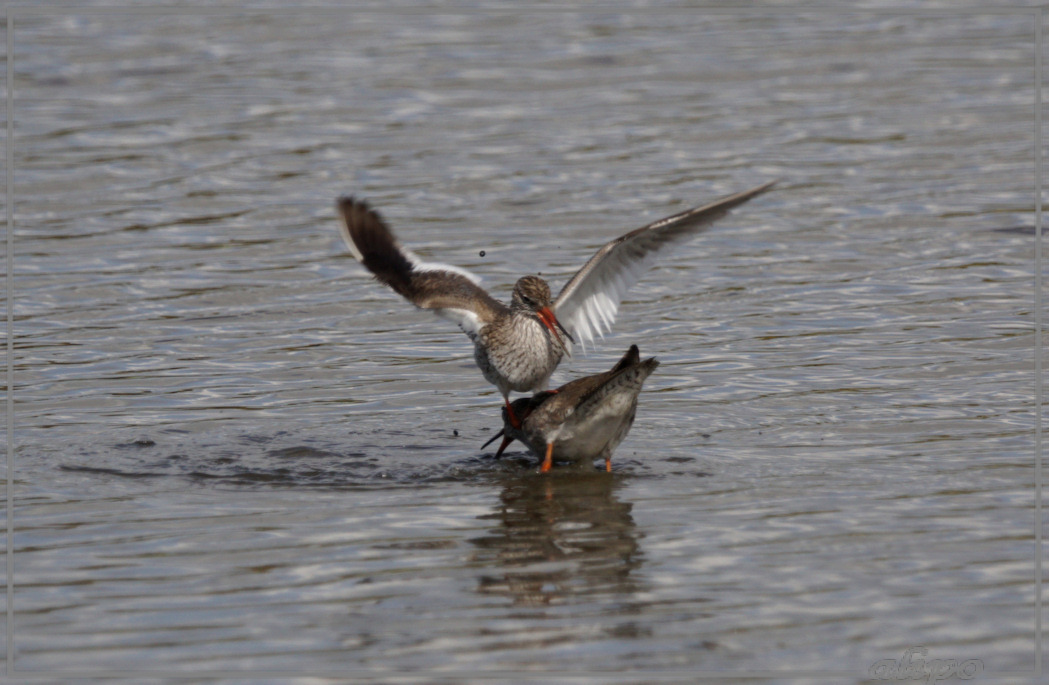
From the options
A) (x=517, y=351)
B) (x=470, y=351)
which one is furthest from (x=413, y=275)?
(x=470, y=351)

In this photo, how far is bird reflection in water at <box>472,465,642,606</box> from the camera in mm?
6598

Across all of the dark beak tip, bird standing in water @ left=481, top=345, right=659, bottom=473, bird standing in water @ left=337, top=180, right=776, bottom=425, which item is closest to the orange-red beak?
bird standing in water @ left=337, top=180, right=776, bottom=425

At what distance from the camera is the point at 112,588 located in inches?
258

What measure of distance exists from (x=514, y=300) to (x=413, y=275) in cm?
69

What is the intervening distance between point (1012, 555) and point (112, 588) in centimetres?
423

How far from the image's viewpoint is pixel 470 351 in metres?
11.1

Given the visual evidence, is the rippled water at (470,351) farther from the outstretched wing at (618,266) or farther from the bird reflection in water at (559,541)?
the outstretched wing at (618,266)

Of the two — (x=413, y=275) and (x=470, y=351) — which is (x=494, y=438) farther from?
(x=470, y=351)

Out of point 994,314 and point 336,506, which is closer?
point 336,506

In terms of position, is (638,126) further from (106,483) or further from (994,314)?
(106,483)

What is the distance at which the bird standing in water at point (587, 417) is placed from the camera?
8.49 metres

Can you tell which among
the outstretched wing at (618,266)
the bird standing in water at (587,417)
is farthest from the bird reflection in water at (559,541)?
the outstretched wing at (618,266)

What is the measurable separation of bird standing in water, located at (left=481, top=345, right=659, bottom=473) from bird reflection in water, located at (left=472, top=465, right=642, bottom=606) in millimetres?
181

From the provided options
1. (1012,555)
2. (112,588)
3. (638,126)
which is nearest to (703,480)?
(1012,555)
